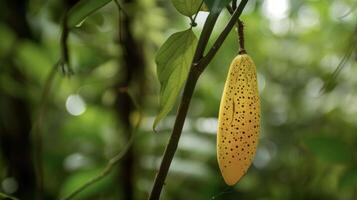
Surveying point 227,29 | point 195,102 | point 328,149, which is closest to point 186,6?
point 227,29

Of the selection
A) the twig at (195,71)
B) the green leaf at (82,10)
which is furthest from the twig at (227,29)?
the green leaf at (82,10)

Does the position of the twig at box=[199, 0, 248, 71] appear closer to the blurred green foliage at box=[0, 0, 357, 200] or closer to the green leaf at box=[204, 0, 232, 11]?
the green leaf at box=[204, 0, 232, 11]

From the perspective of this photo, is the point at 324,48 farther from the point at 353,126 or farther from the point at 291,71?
the point at 353,126

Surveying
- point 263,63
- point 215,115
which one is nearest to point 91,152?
point 215,115

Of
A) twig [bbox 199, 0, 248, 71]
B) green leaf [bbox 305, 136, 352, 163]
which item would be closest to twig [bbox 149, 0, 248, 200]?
twig [bbox 199, 0, 248, 71]

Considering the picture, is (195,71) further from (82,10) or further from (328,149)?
(328,149)
